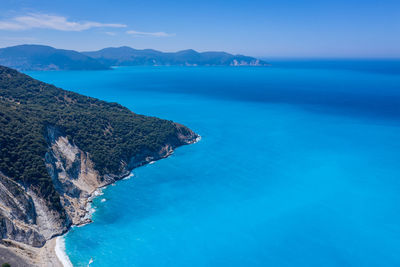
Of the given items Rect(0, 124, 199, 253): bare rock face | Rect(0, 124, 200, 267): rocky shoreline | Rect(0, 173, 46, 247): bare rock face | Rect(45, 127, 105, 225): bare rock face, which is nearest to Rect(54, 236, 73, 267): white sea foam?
Rect(0, 124, 200, 267): rocky shoreline

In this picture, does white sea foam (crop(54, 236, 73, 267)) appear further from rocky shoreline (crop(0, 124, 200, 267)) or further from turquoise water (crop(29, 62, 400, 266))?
turquoise water (crop(29, 62, 400, 266))

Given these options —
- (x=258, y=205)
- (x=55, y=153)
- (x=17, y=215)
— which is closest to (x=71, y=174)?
(x=55, y=153)

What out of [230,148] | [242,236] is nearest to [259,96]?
[230,148]

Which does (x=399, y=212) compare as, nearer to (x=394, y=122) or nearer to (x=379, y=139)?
(x=379, y=139)

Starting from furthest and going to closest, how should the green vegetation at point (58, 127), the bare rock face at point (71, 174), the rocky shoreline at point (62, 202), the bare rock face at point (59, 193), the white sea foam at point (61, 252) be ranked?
1. the bare rock face at point (71, 174)
2. the green vegetation at point (58, 127)
3. the bare rock face at point (59, 193)
4. the white sea foam at point (61, 252)
5. the rocky shoreline at point (62, 202)

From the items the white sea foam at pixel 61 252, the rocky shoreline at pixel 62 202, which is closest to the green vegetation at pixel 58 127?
the rocky shoreline at pixel 62 202

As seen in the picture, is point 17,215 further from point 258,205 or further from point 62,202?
point 258,205

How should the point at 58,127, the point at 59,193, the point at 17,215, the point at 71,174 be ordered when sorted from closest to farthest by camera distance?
the point at 17,215 < the point at 59,193 < the point at 71,174 < the point at 58,127

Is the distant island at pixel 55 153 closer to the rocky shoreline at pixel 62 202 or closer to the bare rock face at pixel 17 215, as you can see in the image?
the bare rock face at pixel 17 215
